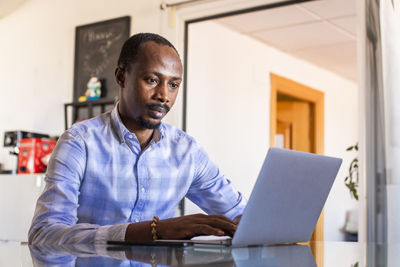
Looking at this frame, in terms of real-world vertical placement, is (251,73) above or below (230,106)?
above

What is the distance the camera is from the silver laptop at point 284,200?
1.11 m

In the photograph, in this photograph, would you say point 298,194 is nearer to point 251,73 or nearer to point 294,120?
point 251,73

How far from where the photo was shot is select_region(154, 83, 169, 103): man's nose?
5.59ft

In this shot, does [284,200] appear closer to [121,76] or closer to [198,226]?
[198,226]

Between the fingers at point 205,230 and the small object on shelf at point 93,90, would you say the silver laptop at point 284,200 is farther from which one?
the small object on shelf at point 93,90

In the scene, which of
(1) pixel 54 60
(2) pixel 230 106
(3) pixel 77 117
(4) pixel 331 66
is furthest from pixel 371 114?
(4) pixel 331 66

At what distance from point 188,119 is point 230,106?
693 millimetres

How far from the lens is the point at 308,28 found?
4.50 meters

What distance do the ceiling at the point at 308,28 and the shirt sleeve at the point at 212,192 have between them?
241 centimetres

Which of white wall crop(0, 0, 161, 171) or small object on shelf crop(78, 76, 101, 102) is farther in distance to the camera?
white wall crop(0, 0, 161, 171)

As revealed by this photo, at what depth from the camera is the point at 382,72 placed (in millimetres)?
2936

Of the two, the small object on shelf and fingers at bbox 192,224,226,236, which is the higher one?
the small object on shelf

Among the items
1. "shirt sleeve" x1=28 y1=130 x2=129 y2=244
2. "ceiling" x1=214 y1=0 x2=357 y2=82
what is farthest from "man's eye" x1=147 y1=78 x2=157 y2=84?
"ceiling" x1=214 y1=0 x2=357 y2=82

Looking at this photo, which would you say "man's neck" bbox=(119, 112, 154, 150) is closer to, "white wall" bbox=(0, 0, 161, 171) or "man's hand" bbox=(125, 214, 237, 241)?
"man's hand" bbox=(125, 214, 237, 241)
